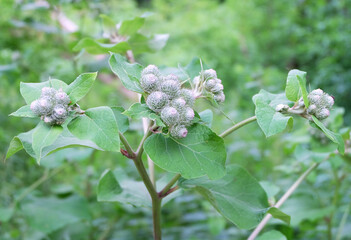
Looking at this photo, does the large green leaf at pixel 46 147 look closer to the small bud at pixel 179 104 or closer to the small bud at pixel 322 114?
the small bud at pixel 179 104

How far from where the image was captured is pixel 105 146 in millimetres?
884

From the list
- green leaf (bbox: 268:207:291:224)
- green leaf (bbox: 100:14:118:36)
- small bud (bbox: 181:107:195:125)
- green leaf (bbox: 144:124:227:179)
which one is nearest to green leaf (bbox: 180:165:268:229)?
green leaf (bbox: 268:207:291:224)

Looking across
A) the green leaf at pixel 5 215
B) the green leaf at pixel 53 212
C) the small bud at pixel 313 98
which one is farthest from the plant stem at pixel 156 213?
the green leaf at pixel 5 215

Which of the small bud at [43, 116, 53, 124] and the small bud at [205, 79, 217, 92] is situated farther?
the small bud at [205, 79, 217, 92]

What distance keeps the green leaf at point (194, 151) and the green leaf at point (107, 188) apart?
0.40m

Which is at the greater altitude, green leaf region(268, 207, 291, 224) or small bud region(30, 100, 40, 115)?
small bud region(30, 100, 40, 115)

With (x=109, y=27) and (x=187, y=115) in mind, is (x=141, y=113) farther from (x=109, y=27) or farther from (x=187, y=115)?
(x=109, y=27)

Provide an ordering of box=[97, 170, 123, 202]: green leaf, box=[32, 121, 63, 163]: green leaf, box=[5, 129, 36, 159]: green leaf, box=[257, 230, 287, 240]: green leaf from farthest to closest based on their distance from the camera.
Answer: box=[97, 170, 123, 202]: green leaf, box=[257, 230, 287, 240]: green leaf, box=[5, 129, 36, 159]: green leaf, box=[32, 121, 63, 163]: green leaf

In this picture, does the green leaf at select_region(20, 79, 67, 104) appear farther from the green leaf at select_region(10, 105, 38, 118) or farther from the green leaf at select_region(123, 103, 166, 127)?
the green leaf at select_region(123, 103, 166, 127)

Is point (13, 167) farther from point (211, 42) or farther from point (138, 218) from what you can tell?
point (211, 42)

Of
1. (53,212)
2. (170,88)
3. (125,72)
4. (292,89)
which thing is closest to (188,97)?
(170,88)

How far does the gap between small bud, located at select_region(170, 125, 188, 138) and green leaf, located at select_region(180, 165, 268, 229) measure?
25 centimetres

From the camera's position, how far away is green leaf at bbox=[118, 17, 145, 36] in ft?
5.20

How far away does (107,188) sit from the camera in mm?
1328
